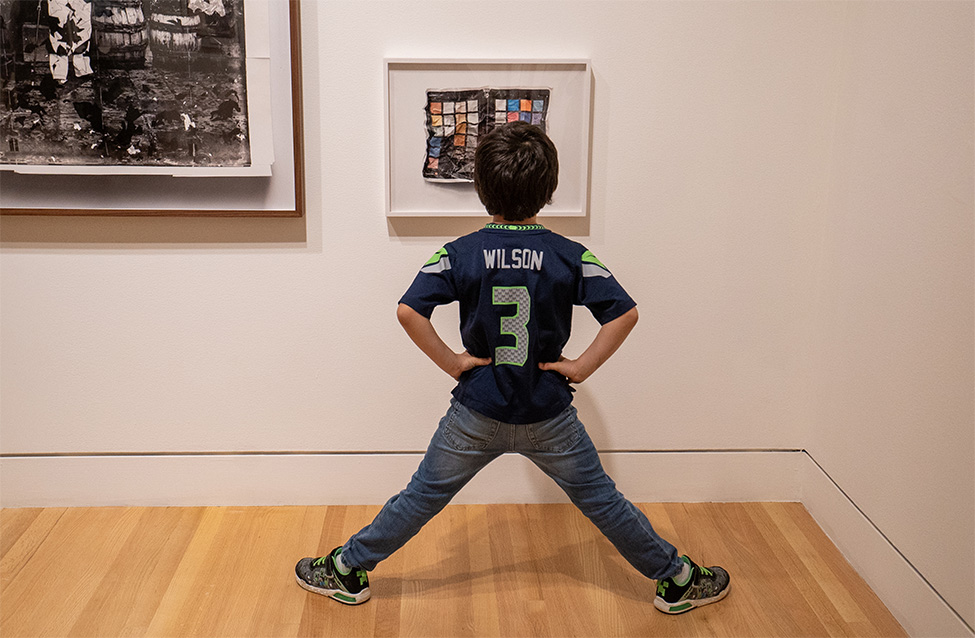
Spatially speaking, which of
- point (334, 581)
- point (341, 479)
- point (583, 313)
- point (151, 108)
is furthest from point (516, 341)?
point (151, 108)

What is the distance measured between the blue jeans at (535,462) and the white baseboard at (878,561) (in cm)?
50

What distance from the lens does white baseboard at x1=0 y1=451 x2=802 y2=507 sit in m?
2.27

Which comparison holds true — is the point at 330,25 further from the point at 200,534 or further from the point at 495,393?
the point at 200,534

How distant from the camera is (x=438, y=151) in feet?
6.75

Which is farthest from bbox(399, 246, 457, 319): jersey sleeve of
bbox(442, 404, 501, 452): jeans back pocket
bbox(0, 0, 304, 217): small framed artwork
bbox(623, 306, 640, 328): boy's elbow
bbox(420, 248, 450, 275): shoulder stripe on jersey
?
bbox(0, 0, 304, 217): small framed artwork

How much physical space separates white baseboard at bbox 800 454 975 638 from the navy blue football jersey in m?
0.89

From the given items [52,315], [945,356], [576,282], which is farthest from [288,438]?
[945,356]

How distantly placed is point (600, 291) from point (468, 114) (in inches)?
27.7

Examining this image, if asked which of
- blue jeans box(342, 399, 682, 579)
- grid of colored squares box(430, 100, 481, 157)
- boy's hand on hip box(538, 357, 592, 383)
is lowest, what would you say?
blue jeans box(342, 399, 682, 579)

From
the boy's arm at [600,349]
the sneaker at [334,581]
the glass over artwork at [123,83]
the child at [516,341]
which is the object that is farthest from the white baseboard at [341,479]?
the glass over artwork at [123,83]

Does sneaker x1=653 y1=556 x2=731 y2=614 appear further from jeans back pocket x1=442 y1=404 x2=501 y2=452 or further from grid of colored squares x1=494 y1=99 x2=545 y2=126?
grid of colored squares x1=494 y1=99 x2=545 y2=126

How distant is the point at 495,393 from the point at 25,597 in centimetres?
121

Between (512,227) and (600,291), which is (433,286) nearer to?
(512,227)

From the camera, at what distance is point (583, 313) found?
219 centimetres
